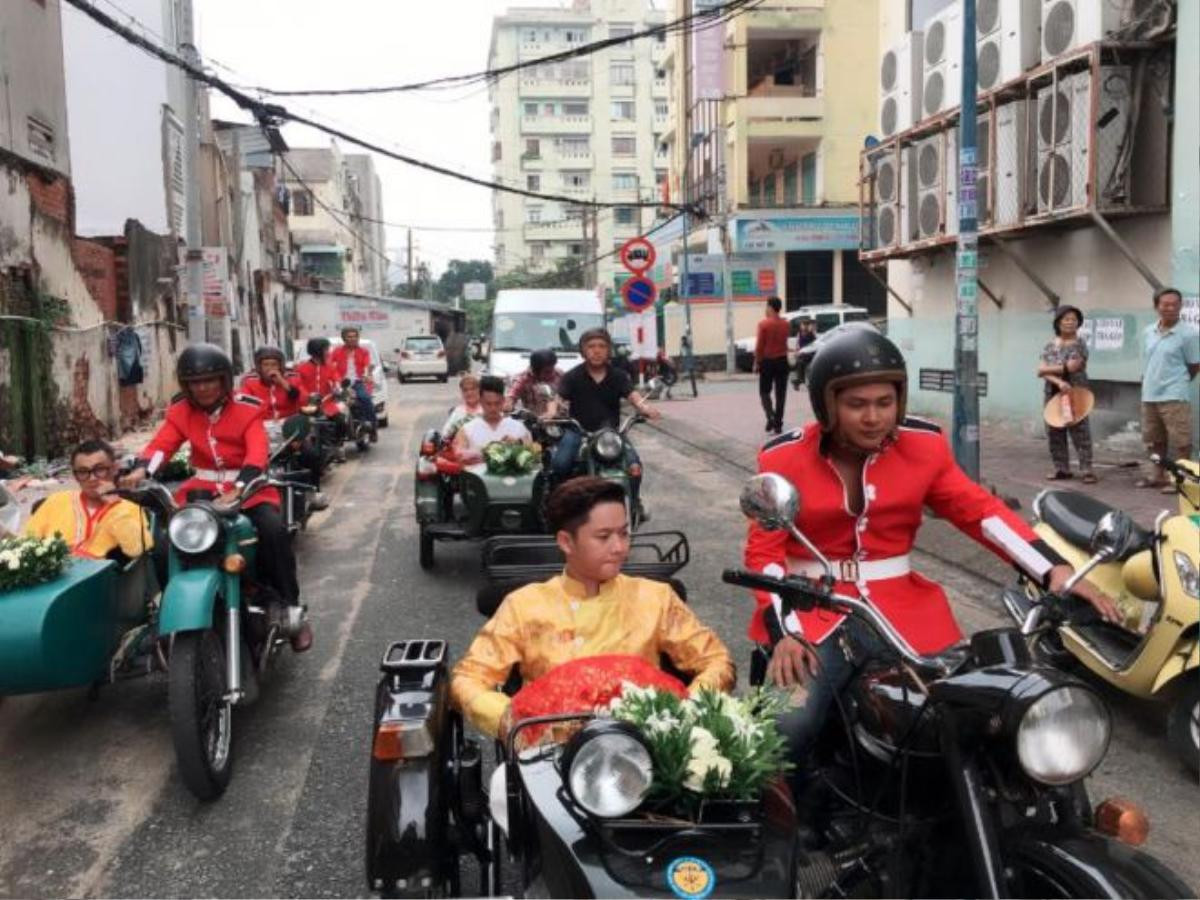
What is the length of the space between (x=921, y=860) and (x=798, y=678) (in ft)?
Answer: 1.61

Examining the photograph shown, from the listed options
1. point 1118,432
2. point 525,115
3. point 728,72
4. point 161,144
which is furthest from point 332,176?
point 1118,432

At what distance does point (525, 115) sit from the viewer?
8269cm

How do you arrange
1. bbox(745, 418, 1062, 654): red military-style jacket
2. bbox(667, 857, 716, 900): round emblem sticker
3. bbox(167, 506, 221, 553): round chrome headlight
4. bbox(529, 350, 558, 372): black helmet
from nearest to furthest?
Answer: bbox(667, 857, 716, 900): round emblem sticker
bbox(745, 418, 1062, 654): red military-style jacket
bbox(167, 506, 221, 553): round chrome headlight
bbox(529, 350, 558, 372): black helmet

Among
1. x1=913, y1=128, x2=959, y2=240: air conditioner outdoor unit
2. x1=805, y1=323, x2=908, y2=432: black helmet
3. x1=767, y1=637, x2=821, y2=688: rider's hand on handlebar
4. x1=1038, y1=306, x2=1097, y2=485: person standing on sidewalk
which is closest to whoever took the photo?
x1=767, y1=637, x2=821, y2=688: rider's hand on handlebar

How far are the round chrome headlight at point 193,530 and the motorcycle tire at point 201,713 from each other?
35 centimetres

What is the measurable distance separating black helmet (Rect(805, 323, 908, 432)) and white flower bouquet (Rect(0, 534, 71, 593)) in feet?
10.2

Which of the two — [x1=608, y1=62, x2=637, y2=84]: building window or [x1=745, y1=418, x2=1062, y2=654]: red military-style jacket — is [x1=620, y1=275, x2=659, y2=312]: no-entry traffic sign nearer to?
[x1=745, y1=418, x2=1062, y2=654]: red military-style jacket

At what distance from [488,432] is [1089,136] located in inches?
275

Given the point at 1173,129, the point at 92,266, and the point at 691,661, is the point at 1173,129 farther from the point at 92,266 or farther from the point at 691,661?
the point at 92,266

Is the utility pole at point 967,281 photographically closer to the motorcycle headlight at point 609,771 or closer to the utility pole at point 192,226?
the motorcycle headlight at point 609,771

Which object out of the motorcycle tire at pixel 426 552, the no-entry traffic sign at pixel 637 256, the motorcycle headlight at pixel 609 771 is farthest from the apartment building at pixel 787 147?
the motorcycle headlight at pixel 609 771

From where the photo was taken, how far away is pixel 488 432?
8.16 meters

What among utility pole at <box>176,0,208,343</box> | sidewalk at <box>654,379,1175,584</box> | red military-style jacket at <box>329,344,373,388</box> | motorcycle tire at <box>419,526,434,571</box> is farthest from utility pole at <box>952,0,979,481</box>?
utility pole at <box>176,0,208,343</box>

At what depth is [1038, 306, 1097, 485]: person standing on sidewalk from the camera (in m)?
10.1
